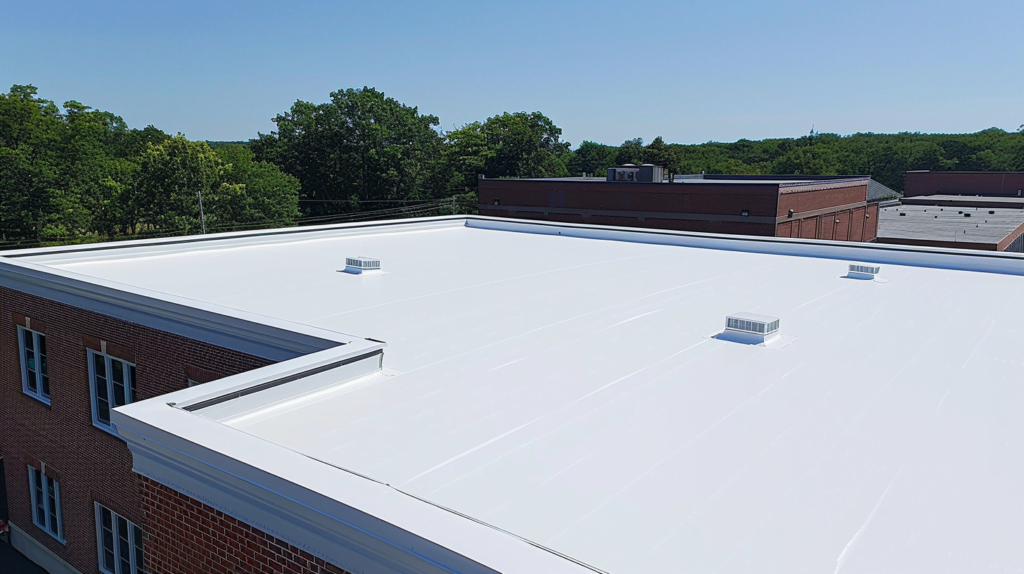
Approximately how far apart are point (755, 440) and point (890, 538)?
5.93 ft

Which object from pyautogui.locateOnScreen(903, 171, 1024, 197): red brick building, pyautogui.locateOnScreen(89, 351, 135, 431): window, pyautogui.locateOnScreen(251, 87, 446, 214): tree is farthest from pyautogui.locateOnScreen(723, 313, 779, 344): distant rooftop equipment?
pyautogui.locateOnScreen(251, 87, 446, 214): tree

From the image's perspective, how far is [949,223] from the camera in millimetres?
42562

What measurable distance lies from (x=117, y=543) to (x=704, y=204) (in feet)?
120

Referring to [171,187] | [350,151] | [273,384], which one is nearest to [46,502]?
[273,384]

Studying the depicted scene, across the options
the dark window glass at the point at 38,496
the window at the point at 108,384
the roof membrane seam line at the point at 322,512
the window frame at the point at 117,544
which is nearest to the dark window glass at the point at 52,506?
the dark window glass at the point at 38,496

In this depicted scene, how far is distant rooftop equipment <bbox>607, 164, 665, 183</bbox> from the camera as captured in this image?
48250 millimetres

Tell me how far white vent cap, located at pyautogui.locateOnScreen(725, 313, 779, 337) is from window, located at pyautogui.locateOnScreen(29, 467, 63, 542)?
15.3 metres

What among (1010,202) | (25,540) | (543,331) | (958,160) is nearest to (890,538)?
(543,331)

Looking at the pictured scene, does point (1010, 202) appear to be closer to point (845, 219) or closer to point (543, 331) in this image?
point (845, 219)

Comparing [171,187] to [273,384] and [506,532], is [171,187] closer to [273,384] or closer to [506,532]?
[273,384]

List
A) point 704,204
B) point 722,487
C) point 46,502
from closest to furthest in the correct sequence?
point 722,487
point 46,502
point 704,204

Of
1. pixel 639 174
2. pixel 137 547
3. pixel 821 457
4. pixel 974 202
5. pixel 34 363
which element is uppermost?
pixel 639 174

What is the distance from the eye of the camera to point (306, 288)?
46.6ft

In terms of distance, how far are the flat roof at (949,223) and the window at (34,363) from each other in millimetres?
36536
